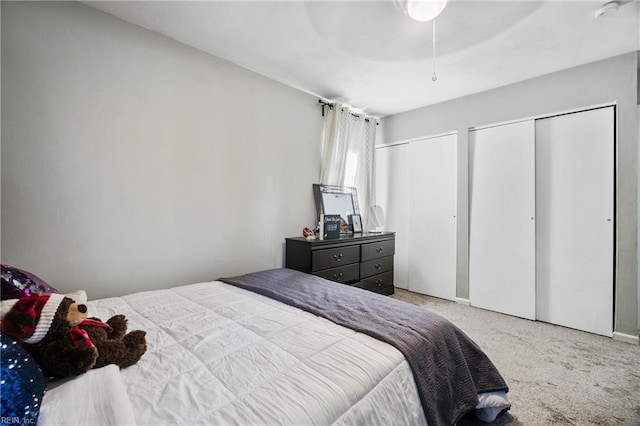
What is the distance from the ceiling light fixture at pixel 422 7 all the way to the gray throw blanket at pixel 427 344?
1.78 m

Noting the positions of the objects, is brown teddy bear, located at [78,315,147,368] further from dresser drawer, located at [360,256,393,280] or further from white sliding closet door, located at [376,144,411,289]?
white sliding closet door, located at [376,144,411,289]

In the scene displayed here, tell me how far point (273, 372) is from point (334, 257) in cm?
192

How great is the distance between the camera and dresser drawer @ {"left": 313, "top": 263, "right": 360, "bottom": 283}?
276 cm

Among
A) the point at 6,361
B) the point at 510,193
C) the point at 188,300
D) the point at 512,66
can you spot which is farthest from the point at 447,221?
the point at 6,361

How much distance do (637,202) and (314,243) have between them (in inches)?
110

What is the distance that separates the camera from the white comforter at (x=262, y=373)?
0.78 m

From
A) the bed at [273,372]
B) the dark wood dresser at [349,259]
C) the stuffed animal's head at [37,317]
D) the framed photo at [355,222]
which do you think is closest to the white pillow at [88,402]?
the bed at [273,372]

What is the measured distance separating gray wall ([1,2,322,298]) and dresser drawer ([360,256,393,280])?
1.06m

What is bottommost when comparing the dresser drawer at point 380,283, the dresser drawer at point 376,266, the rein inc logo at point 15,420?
the dresser drawer at point 380,283

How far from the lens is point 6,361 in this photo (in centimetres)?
62

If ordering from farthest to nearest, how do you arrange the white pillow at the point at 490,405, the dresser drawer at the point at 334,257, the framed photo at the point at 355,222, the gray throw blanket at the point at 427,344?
1. the framed photo at the point at 355,222
2. the dresser drawer at the point at 334,257
3. the white pillow at the point at 490,405
4. the gray throw blanket at the point at 427,344

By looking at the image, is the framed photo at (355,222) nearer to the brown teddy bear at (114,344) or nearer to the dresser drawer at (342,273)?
the dresser drawer at (342,273)

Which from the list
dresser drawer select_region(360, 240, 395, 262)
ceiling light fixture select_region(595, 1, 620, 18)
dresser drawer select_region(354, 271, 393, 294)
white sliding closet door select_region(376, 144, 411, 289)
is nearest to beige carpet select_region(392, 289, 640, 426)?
dresser drawer select_region(354, 271, 393, 294)

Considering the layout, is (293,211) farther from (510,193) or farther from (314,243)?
(510,193)
